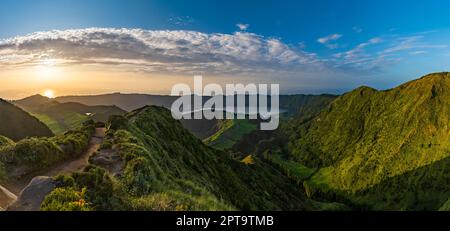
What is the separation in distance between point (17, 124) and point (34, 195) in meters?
170

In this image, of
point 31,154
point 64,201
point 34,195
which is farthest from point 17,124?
point 64,201

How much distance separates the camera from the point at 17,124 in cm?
16512

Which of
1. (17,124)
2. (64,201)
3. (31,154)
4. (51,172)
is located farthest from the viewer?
(17,124)

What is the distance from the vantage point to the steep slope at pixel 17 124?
159 meters

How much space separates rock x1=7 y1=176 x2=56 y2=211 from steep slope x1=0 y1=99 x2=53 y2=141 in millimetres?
156736

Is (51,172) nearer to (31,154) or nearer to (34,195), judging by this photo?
(31,154)

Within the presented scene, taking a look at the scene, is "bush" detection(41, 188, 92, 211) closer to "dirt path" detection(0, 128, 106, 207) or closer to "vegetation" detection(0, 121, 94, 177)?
"dirt path" detection(0, 128, 106, 207)

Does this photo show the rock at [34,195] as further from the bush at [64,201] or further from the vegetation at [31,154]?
the vegetation at [31,154]

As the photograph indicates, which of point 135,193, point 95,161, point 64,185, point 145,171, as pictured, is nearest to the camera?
point 64,185

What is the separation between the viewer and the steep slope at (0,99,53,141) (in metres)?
159
